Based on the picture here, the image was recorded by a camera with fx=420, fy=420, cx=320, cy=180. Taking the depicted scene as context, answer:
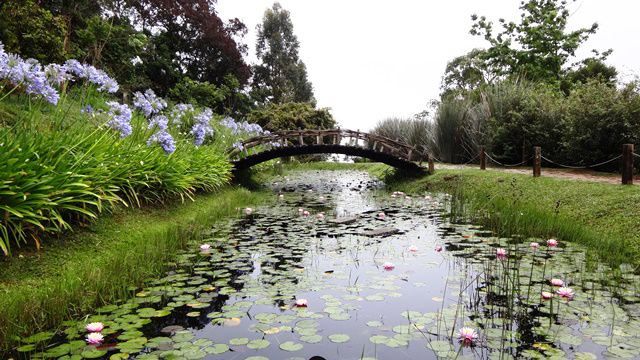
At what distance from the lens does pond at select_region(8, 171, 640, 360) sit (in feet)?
→ 9.04

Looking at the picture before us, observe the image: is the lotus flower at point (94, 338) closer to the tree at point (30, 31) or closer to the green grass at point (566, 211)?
the green grass at point (566, 211)

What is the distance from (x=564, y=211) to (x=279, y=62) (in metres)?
29.9

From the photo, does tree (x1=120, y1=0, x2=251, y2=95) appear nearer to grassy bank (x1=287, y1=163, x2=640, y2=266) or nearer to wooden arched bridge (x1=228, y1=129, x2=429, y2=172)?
wooden arched bridge (x1=228, y1=129, x2=429, y2=172)

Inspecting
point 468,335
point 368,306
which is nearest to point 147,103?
point 368,306

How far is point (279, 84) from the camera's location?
34.2 meters

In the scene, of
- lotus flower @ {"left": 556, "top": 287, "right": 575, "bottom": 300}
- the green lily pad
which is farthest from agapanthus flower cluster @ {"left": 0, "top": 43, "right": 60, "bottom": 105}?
lotus flower @ {"left": 556, "top": 287, "right": 575, "bottom": 300}

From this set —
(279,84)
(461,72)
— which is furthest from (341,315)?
(461,72)

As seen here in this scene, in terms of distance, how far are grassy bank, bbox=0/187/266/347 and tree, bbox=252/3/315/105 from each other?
2868 cm

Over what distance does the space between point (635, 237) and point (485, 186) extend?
4704mm

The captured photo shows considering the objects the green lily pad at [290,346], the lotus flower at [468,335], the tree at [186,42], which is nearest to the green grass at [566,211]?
the lotus flower at [468,335]

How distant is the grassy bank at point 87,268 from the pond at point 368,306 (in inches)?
7.3

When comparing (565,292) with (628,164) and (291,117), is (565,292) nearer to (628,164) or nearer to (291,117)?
(628,164)

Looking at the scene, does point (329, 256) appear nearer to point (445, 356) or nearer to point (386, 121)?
point (445, 356)

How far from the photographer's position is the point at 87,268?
3.95 metres
